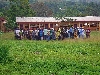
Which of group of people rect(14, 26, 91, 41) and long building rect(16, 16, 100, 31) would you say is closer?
group of people rect(14, 26, 91, 41)

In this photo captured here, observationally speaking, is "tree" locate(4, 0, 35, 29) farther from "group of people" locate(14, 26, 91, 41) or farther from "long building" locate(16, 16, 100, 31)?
"group of people" locate(14, 26, 91, 41)

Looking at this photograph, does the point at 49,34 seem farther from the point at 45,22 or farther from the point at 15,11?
the point at 15,11

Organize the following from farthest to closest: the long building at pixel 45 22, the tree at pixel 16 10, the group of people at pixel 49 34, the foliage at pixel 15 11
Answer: the tree at pixel 16 10, the foliage at pixel 15 11, the long building at pixel 45 22, the group of people at pixel 49 34

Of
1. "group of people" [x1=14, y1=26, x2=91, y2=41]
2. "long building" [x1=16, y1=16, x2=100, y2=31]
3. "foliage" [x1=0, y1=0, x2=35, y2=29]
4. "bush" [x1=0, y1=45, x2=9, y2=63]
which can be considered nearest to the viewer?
"bush" [x1=0, y1=45, x2=9, y2=63]

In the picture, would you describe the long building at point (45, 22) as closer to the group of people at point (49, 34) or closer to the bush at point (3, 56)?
the group of people at point (49, 34)

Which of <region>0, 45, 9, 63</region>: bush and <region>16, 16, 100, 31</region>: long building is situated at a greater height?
<region>0, 45, 9, 63</region>: bush

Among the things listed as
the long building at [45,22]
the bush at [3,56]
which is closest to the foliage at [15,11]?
the long building at [45,22]

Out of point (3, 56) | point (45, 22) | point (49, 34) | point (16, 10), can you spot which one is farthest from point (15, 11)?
point (3, 56)

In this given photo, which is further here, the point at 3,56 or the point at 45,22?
the point at 45,22

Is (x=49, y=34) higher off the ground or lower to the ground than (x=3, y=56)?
lower

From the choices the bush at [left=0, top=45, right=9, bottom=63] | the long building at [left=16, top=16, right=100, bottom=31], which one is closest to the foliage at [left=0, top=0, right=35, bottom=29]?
the long building at [left=16, top=16, right=100, bottom=31]

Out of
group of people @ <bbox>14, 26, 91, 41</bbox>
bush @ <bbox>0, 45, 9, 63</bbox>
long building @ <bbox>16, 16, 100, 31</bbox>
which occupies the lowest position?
long building @ <bbox>16, 16, 100, 31</bbox>

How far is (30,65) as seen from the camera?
16406 millimetres

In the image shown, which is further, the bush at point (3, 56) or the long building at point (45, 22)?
the long building at point (45, 22)
